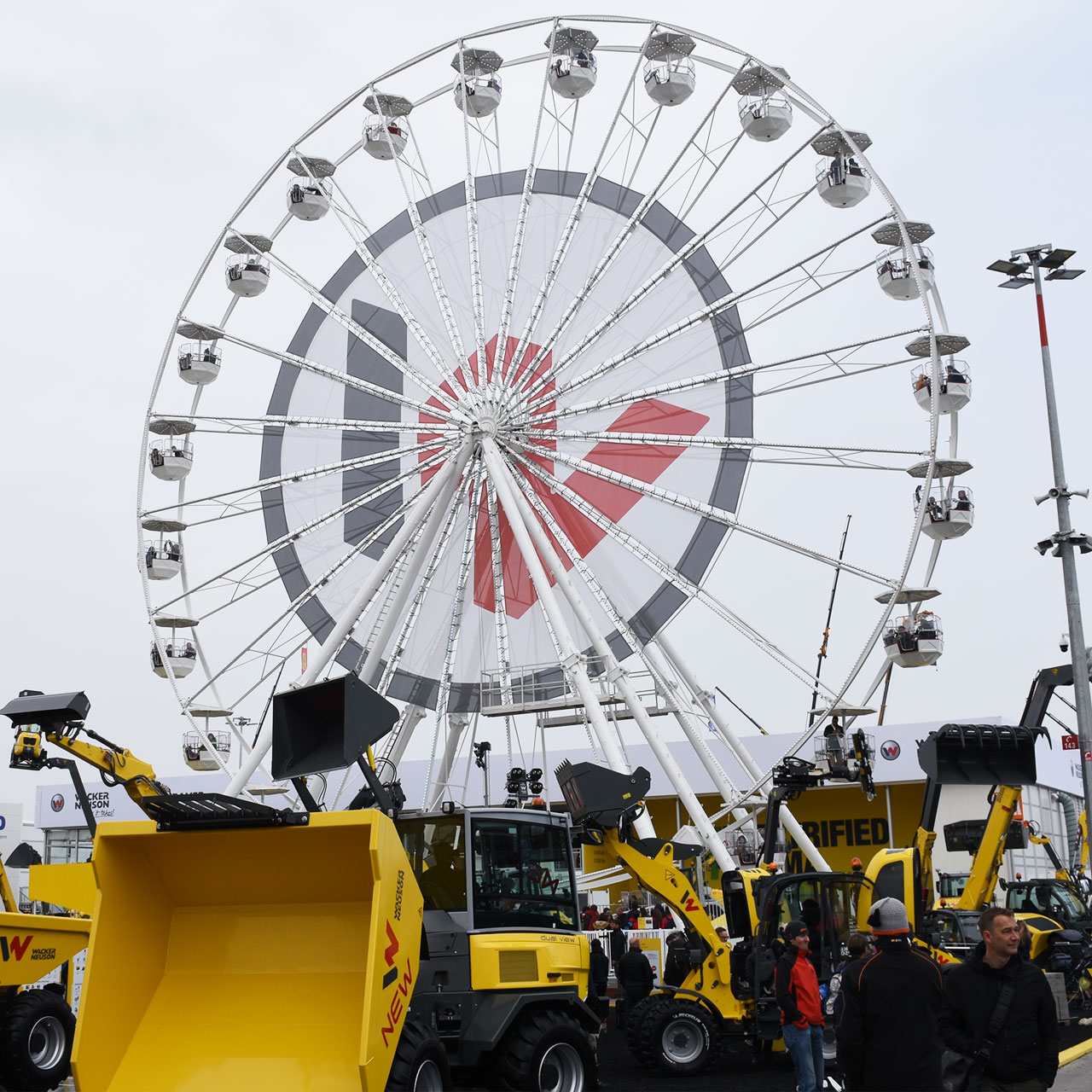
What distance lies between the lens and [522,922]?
9.28m

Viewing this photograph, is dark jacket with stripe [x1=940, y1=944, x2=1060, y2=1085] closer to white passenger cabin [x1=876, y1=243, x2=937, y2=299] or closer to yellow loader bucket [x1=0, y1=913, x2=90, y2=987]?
yellow loader bucket [x1=0, y1=913, x2=90, y2=987]

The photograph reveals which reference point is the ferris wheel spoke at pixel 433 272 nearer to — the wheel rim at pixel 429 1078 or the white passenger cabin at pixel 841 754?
the white passenger cabin at pixel 841 754

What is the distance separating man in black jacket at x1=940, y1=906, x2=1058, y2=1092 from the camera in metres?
5.54

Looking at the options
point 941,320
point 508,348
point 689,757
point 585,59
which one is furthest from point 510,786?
point 689,757

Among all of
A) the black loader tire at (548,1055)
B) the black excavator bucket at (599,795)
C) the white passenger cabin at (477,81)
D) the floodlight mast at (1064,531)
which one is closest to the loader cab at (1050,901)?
the floodlight mast at (1064,531)

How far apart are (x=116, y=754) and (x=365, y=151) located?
13315 mm

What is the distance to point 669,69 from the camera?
20.0m

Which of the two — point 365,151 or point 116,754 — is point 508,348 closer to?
point 365,151

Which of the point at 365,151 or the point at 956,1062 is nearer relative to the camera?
the point at 956,1062

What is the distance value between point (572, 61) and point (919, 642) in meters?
10.7

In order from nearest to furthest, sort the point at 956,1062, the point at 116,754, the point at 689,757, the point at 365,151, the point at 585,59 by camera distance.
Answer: the point at 956,1062 < the point at 116,754 < the point at 585,59 < the point at 365,151 < the point at 689,757

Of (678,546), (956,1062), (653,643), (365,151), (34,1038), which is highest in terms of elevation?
(365,151)

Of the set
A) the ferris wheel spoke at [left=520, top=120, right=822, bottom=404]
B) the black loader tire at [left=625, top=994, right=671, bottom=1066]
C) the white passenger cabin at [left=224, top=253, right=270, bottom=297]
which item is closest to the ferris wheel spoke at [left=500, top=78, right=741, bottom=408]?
the ferris wheel spoke at [left=520, top=120, right=822, bottom=404]

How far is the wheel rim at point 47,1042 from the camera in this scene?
11750 millimetres
